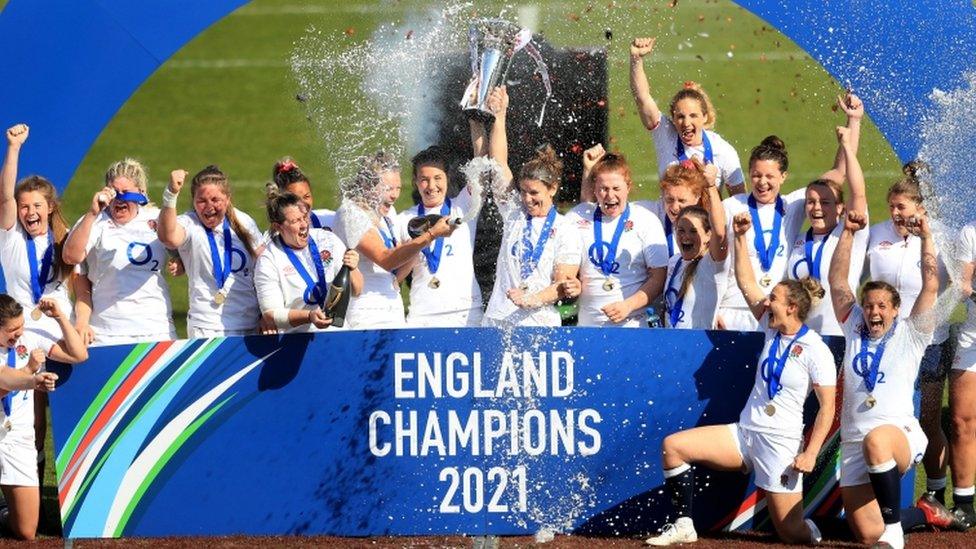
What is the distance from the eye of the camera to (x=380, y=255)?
351 inches

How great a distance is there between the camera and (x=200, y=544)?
27.7 feet

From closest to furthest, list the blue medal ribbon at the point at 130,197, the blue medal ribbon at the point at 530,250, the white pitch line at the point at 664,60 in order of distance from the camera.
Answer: the blue medal ribbon at the point at 530,250, the blue medal ribbon at the point at 130,197, the white pitch line at the point at 664,60

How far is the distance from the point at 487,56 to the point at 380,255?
A: 152 centimetres

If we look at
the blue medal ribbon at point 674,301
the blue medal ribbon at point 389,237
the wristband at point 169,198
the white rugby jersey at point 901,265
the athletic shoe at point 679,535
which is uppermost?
the wristband at point 169,198

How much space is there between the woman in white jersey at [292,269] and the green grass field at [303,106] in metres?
7.27

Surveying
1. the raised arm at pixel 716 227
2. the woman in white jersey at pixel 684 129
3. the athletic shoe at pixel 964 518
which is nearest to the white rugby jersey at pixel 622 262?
the raised arm at pixel 716 227

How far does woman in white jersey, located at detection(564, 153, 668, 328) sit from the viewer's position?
8.96 metres

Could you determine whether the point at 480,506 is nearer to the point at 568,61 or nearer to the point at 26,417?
the point at 26,417

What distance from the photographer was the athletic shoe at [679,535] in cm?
824

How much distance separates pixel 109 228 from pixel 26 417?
1099 millimetres

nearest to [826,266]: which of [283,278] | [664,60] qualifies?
[283,278]

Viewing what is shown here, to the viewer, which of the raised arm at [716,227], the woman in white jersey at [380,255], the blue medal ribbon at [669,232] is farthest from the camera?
the blue medal ribbon at [669,232]

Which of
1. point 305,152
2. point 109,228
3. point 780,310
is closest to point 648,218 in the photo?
point 780,310

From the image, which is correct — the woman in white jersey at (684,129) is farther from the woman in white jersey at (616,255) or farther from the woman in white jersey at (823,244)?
the woman in white jersey at (823,244)
